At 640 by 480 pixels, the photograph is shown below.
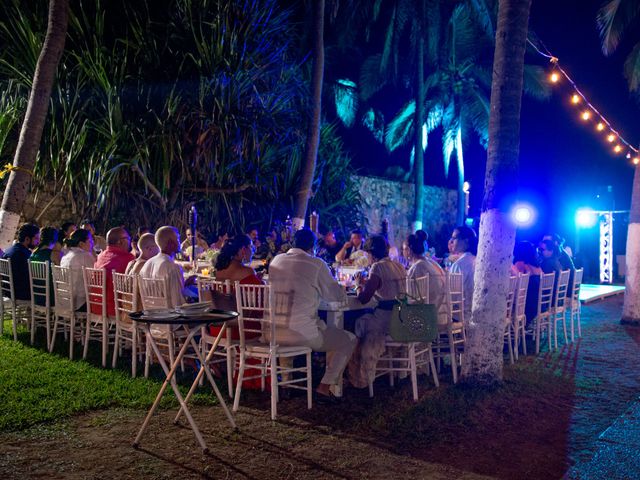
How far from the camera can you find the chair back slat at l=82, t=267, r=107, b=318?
6461mm

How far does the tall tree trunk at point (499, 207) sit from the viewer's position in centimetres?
552

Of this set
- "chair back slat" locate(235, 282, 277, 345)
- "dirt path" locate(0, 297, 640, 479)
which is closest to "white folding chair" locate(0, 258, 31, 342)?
"dirt path" locate(0, 297, 640, 479)

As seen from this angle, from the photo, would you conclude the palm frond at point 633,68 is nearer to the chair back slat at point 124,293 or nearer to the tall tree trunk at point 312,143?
the tall tree trunk at point 312,143

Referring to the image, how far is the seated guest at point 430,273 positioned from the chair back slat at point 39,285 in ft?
13.9

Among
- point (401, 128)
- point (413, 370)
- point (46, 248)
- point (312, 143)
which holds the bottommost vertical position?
point (413, 370)

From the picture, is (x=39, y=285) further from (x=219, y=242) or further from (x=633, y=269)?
(x=633, y=269)

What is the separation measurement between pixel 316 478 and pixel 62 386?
2.97 meters

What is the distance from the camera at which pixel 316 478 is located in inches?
138

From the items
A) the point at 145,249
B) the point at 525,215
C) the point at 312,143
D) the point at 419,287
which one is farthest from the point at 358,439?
the point at 525,215

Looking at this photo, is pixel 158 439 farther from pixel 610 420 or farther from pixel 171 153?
pixel 171 153

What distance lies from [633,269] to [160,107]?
933cm

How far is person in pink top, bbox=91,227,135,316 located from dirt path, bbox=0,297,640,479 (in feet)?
6.72

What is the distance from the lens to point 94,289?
667cm

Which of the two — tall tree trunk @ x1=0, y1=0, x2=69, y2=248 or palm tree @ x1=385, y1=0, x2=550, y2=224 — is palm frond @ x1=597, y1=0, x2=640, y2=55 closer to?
palm tree @ x1=385, y1=0, x2=550, y2=224
